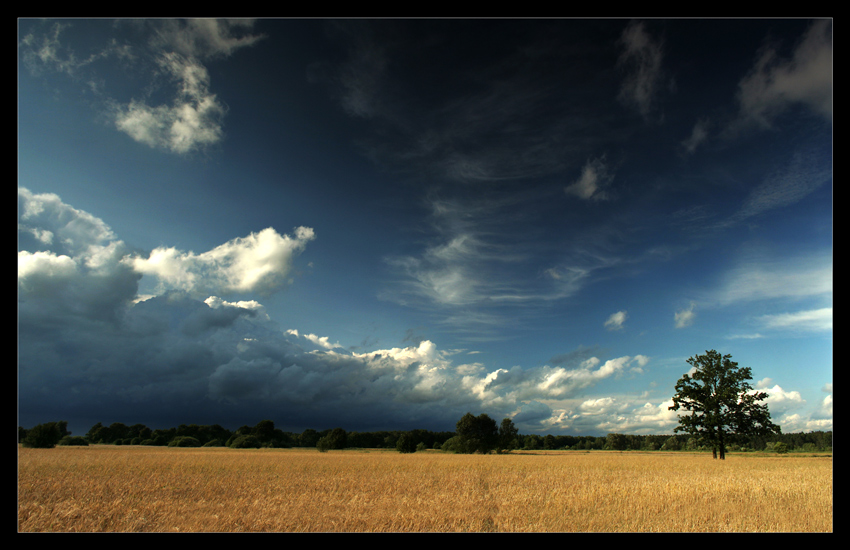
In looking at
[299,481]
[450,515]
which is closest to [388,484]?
[299,481]

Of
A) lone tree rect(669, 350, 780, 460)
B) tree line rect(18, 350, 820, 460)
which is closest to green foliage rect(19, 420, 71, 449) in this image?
tree line rect(18, 350, 820, 460)

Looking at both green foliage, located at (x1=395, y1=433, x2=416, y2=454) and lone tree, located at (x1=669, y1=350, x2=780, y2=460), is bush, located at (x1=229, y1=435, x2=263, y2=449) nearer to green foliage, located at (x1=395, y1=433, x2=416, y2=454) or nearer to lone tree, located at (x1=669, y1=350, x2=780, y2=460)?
green foliage, located at (x1=395, y1=433, x2=416, y2=454)

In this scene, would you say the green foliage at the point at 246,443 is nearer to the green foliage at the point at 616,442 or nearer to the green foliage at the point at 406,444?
the green foliage at the point at 406,444

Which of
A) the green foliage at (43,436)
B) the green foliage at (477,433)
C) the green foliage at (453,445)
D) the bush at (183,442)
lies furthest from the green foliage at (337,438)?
the green foliage at (43,436)

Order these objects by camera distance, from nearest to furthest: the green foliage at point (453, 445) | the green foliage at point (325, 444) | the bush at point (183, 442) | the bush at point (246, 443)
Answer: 1. the green foliage at point (453, 445)
2. the bush at point (183, 442)
3. the green foliage at point (325, 444)
4. the bush at point (246, 443)

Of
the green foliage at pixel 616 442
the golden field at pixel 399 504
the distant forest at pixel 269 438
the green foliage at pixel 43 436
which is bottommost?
the green foliage at pixel 616 442

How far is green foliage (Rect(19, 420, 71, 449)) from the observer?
3750cm

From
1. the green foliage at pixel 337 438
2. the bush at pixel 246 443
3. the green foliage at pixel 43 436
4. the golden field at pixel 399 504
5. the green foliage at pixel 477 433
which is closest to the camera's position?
the golden field at pixel 399 504

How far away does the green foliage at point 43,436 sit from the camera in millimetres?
37500

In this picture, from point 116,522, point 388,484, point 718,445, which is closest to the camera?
point 116,522
